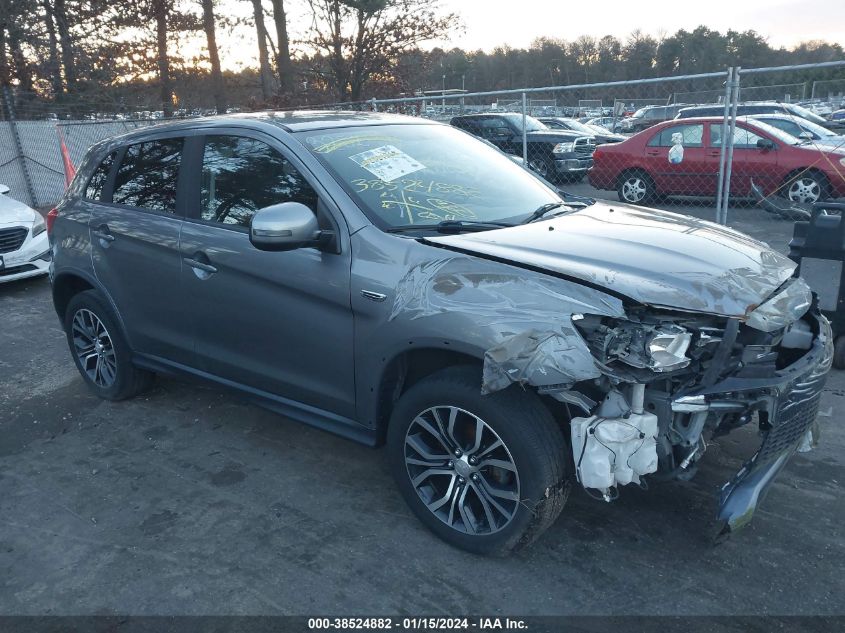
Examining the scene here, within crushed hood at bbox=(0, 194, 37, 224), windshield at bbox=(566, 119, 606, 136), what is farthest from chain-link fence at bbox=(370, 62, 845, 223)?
crushed hood at bbox=(0, 194, 37, 224)

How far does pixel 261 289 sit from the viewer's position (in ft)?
11.8

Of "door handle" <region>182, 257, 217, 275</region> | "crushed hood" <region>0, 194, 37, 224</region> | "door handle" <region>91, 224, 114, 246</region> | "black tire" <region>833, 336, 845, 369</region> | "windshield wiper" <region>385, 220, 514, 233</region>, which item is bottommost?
"black tire" <region>833, 336, 845, 369</region>

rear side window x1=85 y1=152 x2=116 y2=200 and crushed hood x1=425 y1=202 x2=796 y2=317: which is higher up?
rear side window x1=85 y1=152 x2=116 y2=200

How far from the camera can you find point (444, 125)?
14.8ft

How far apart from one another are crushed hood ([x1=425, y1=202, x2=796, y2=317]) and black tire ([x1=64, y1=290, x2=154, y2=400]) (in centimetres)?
252

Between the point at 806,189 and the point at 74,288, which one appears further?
the point at 806,189

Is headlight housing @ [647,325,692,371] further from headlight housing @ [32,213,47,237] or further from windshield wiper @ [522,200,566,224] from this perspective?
headlight housing @ [32,213,47,237]

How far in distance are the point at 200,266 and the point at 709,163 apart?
10014 millimetres

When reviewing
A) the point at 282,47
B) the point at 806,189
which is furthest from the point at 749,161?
the point at 282,47

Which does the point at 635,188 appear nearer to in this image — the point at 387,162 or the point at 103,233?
the point at 387,162

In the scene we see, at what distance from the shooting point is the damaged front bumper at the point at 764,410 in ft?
8.82

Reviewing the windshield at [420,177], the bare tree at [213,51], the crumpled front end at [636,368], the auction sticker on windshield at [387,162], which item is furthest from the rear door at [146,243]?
the bare tree at [213,51]

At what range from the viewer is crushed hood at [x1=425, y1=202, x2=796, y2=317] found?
275 cm

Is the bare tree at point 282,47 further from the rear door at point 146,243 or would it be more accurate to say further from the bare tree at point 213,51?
the rear door at point 146,243
